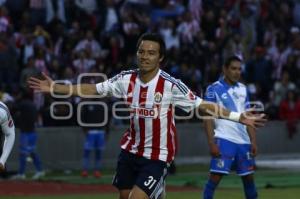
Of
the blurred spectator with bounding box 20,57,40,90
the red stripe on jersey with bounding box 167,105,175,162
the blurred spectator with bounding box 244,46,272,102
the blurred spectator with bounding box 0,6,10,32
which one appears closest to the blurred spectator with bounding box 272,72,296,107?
the blurred spectator with bounding box 244,46,272,102

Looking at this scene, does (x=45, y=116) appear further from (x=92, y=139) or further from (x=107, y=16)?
(x=107, y=16)

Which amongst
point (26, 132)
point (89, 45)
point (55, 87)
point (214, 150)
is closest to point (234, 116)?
point (55, 87)

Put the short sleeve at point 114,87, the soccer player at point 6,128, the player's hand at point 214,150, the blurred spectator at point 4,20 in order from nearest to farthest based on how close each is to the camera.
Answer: the short sleeve at point 114,87 → the soccer player at point 6,128 → the player's hand at point 214,150 → the blurred spectator at point 4,20

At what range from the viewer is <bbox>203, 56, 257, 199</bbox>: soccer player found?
48.8 feet

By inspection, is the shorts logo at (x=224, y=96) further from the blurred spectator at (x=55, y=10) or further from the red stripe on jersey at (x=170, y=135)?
the blurred spectator at (x=55, y=10)

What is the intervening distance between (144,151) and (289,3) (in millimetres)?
20281

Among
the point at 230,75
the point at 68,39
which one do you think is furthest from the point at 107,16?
the point at 230,75

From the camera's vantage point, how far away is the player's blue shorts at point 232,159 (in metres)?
14.9

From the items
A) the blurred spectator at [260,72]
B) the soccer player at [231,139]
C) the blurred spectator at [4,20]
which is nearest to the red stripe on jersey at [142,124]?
the soccer player at [231,139]

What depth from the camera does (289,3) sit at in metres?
31.0

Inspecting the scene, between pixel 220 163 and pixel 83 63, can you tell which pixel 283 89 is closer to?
pixel 83 63

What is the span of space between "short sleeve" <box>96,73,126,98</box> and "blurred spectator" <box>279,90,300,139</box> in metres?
15.5

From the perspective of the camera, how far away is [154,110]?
37.5 feet

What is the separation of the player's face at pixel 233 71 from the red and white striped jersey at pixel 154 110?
3.57 metres
